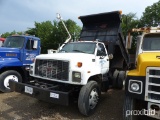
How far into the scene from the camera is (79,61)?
4.98 m

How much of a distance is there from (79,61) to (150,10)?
3045 centimetres

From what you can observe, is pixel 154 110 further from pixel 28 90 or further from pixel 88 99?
pixel 28 90

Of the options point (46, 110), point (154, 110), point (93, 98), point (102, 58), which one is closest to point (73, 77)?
point (93, 98)

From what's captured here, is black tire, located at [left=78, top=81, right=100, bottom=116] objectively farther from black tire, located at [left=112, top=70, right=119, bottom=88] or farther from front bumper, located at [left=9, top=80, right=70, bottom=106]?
black tire, located at [left=112, top=70, right=119, bottom=88]

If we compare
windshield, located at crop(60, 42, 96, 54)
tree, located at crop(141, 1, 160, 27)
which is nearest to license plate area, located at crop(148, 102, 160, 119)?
windshield, located at crop(60, 42, 96, 54)

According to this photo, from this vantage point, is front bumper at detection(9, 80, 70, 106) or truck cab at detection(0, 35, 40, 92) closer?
front bumper at detection(9, 80, 70, 106)

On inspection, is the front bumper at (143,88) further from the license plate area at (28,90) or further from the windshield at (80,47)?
the license plate area at (28,90)

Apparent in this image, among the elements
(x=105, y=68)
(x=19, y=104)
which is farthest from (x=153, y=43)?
(x=19, y=104)

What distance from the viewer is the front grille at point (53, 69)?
4930 mm

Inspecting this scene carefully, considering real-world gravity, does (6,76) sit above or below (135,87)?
below

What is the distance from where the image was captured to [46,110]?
5.50 meters

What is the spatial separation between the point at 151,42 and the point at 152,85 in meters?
2.05

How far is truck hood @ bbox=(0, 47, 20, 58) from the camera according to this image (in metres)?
7.18

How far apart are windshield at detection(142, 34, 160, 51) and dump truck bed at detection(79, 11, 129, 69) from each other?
6.68 ft
